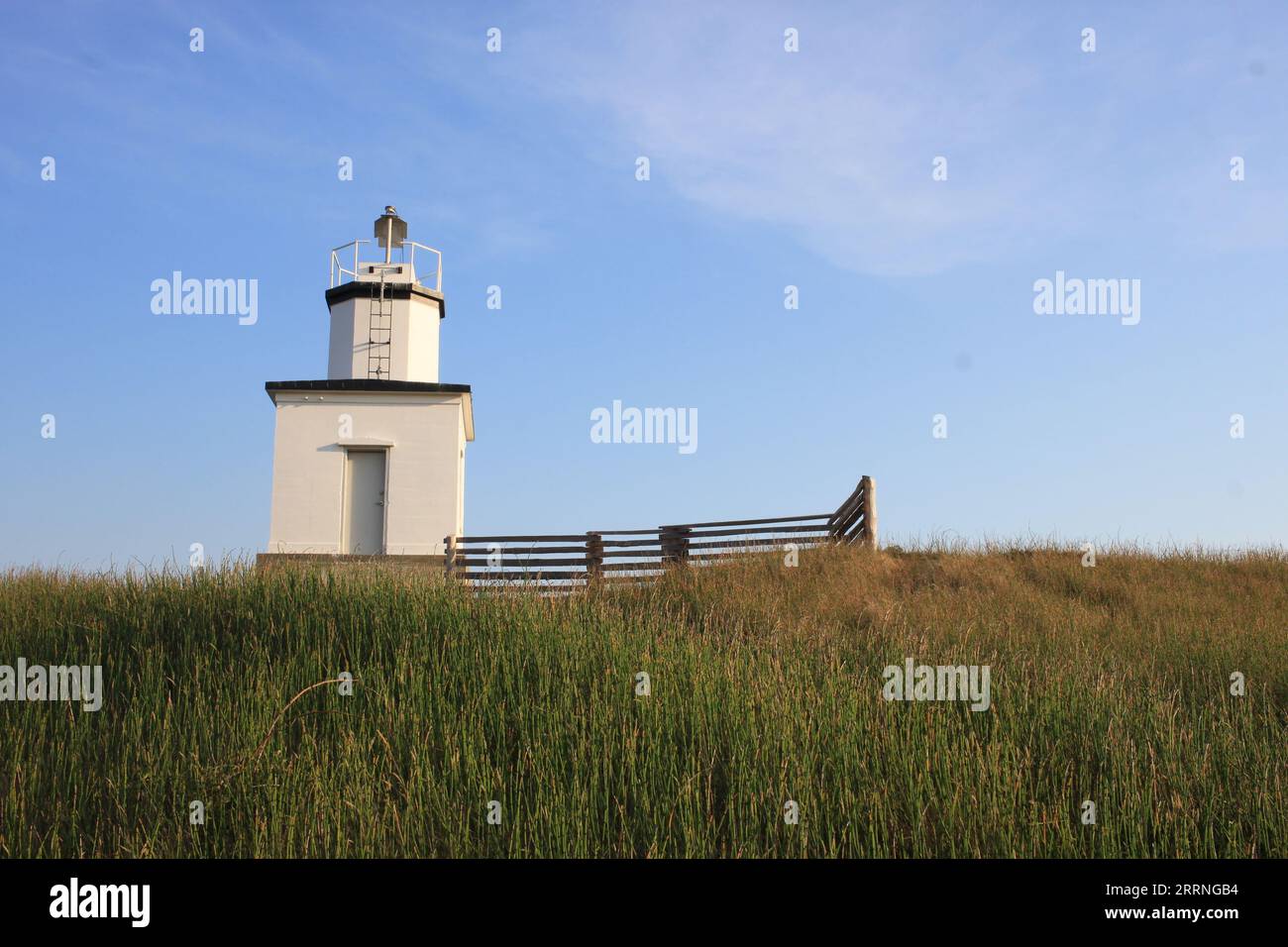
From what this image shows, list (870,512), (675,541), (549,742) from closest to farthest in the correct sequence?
1. (549,742)
2. (870,512)
3. (675,541)

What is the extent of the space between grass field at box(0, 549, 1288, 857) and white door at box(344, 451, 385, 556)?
34.0ft

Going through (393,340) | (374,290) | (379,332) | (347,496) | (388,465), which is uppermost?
(374,290)

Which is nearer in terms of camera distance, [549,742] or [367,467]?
[549,742]

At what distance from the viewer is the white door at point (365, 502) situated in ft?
62.4

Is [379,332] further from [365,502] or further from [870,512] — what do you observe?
[870,512]

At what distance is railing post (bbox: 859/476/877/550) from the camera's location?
1769 centimetres

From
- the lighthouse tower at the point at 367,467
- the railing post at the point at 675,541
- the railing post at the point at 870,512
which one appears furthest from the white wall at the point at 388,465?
the railing post at the point at 870,512

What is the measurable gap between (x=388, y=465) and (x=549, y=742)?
1521 cm

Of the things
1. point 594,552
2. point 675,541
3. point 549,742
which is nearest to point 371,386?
point 594,552

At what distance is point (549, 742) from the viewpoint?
504cm

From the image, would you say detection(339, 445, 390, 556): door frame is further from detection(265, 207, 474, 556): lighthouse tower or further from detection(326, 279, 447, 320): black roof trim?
detection(326, 279, 447, 320): black roof trim

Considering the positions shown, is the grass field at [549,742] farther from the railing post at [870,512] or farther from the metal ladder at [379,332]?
the metal ladder at [379,332]
